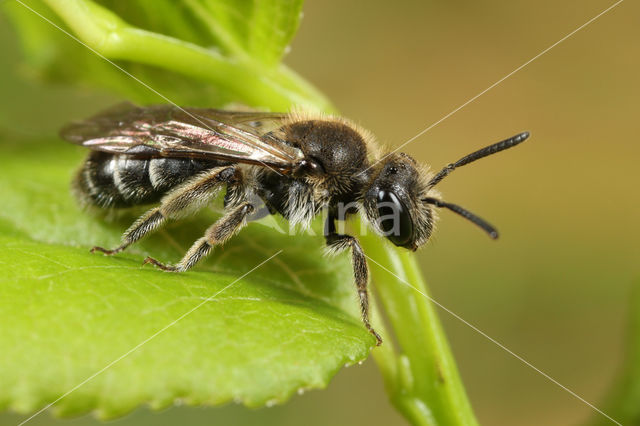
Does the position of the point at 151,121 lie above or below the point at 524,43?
below

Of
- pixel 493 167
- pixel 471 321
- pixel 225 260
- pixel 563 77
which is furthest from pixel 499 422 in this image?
pixel 225 260

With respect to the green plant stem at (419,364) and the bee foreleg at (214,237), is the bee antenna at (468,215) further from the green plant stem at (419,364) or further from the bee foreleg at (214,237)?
the bee foreleg at (214,237)

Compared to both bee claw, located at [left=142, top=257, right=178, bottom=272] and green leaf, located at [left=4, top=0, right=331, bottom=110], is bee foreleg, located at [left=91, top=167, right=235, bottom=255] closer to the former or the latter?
bee claw, located at [left=142, top=257, right=178, bottom=272]

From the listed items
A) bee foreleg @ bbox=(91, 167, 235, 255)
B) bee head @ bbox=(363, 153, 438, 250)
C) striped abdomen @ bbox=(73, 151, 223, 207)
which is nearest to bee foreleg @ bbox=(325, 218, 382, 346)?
bee head @ bbox=(363, 153, 438, 250)

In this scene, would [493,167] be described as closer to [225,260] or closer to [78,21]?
[225,260]

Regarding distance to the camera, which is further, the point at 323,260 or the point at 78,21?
the point at 323,260

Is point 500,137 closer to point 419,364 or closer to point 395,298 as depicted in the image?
point 395,298

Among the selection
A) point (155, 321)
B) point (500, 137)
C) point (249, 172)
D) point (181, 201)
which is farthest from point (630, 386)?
point (500, 137)

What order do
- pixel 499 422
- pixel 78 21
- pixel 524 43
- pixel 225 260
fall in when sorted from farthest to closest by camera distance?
pixel 524 43 < pixel 499 422 < pixel 225 260 < pixel 78 21

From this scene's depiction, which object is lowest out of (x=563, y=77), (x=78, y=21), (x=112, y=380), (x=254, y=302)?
(x=112, y=380)
